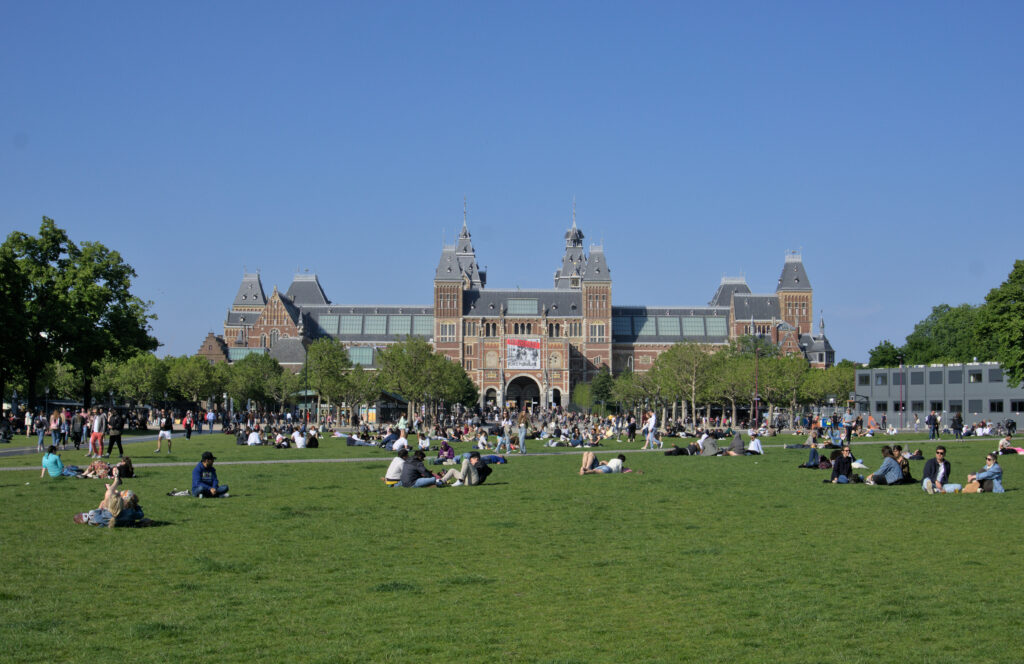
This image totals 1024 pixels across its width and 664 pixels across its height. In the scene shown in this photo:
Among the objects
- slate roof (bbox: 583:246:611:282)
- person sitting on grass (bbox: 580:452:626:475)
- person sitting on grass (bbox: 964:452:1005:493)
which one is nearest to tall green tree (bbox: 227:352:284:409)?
slate roof (bbox: 583:246:611:282)

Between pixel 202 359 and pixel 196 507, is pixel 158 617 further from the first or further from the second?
pixel 202 359

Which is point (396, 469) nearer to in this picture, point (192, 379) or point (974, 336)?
point (974, 336)

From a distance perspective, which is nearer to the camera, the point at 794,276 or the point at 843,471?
the point at 843,471

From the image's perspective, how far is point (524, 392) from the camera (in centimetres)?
16412

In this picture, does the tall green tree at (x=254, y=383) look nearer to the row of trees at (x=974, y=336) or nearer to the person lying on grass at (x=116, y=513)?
the row of trees at (x=974, y=336)

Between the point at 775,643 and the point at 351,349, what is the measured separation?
151 m

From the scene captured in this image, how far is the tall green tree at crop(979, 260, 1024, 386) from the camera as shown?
51.2 meters

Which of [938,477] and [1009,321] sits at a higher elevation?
[1009,321]

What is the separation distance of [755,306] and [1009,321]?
112 meters

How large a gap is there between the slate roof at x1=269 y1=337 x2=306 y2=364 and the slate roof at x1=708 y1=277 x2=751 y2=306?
7090 cm

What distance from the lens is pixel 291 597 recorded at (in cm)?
1104

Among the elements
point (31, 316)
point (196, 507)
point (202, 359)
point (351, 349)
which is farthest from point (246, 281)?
point (196, 507)

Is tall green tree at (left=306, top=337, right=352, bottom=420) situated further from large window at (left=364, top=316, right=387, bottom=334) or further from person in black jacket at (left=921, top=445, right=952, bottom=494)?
person in black jacket at (left=921, top=445, right=952, bottom=494)

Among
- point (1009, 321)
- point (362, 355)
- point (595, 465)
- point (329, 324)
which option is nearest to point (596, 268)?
point (362, 355)
